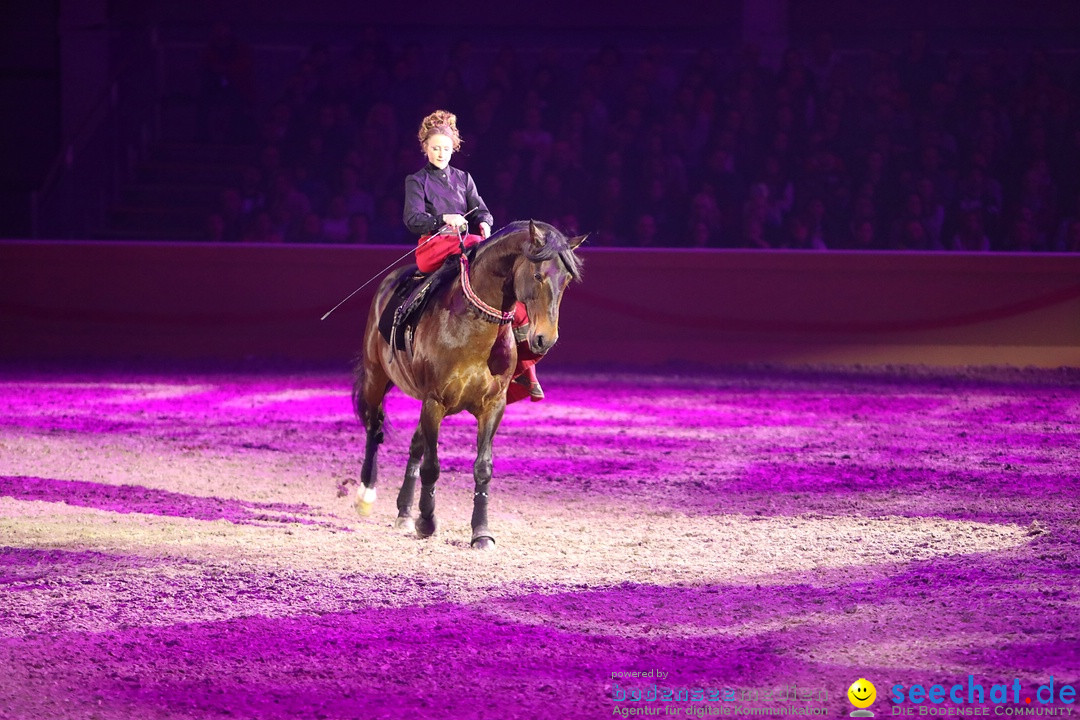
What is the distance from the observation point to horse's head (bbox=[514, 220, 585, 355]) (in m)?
6.16

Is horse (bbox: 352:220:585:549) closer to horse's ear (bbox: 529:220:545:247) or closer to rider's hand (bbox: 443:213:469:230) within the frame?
horse's ear (bbox: 529:220:545:247)

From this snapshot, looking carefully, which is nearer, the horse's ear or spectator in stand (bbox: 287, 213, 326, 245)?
the horse's ear

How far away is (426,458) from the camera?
712 centimetres

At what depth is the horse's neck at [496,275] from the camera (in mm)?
6539

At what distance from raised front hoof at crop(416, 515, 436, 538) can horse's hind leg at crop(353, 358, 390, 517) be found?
29.2 inches

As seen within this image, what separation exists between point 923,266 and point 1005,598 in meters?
9.51

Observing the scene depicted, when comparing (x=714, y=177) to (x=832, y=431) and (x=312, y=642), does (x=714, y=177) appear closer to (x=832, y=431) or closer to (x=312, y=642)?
(x=832, y=431)

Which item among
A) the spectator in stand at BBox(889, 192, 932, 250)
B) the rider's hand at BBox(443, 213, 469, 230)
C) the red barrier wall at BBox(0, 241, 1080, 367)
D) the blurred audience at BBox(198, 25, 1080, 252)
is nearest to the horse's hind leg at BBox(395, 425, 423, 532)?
the rider's hand at BBox(443, 213, 469, 230)

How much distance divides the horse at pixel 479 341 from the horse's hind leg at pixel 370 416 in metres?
0.38

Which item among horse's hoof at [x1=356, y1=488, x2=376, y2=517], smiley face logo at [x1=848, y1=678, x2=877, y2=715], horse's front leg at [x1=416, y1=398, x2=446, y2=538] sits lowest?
horse's hoof at [x1=356, y1=488, x2=376, y2=517]

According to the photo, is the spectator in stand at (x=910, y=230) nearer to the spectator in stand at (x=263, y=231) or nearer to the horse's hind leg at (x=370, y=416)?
the spectator in stand at (x=263, y=231)

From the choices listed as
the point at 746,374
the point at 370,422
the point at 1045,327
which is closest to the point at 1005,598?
the point at 370,422

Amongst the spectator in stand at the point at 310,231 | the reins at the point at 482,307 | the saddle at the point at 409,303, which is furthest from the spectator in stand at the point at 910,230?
the reins at the point at 482,307

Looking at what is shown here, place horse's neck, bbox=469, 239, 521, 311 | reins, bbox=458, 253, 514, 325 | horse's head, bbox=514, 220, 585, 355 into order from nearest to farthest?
horse's head, bbox=514, 220, 585, 355 → horse's neck, bbox=469, 239, 521, 311 → reins, bbox=458, 253, 514, 325
